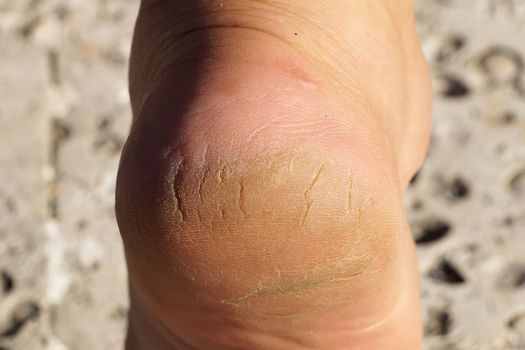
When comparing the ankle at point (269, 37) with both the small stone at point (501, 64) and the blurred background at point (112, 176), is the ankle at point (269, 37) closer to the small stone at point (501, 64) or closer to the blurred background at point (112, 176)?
the blurred background at point (112, 176)

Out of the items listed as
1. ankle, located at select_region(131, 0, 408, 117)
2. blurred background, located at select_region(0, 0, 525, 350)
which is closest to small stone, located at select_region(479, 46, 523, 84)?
blurred background, located at select_region(0, 0, 525, 350)

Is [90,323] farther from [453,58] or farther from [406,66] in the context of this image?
[453,58]

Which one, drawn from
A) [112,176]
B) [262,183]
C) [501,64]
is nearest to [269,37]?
[262,183]

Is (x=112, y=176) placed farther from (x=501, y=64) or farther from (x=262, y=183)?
(x=262, y=183)

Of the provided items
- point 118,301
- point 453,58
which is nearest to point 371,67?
point 118,301

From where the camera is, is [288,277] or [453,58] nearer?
[288,277]

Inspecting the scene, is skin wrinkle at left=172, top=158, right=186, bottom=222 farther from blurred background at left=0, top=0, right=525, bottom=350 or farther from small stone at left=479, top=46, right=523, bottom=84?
small stone at left=479, top=46, right=523, bottom=84
